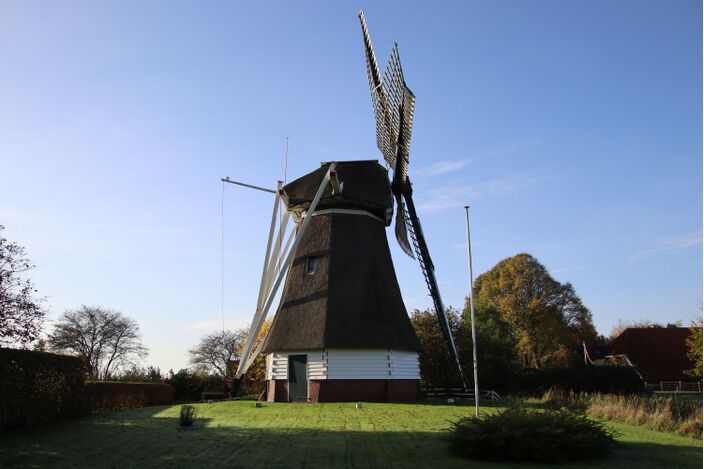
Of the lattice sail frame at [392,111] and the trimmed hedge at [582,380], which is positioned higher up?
the lattice sail frame at [392,111]

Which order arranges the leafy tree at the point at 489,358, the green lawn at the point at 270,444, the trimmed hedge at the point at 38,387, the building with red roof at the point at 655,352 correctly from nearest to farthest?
the green lawn at the point at 270,444
the trimmed hedge at the point at 38,387
the leafy tree at the point at 489,358
the building with red roof at the point at 655,352

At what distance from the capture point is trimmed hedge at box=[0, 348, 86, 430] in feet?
44.6

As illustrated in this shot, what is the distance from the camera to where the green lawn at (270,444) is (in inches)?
390

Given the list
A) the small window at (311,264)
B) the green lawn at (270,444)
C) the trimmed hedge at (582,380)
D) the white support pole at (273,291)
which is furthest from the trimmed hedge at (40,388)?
the trimmed hedge at (582,380)

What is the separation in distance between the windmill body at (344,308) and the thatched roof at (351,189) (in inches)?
1.9

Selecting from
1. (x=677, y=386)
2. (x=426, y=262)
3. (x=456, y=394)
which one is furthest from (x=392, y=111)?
(x=677, y=386)

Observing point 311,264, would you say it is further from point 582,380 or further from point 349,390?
point 582,380

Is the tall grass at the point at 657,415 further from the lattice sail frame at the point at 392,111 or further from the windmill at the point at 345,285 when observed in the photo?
the lattice sail frame at the point at 392,111

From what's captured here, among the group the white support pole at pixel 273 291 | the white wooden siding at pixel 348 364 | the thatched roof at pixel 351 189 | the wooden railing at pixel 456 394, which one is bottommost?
the wooden railing at pixel 456 394

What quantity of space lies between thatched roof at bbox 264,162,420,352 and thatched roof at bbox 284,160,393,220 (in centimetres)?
6

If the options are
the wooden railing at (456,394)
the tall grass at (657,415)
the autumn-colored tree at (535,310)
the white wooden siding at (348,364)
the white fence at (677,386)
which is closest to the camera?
the tall grass at (657,415)

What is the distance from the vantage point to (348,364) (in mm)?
24000

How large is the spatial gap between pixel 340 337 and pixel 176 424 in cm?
915

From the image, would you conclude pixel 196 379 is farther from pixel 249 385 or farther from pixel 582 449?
pixel 582 449
